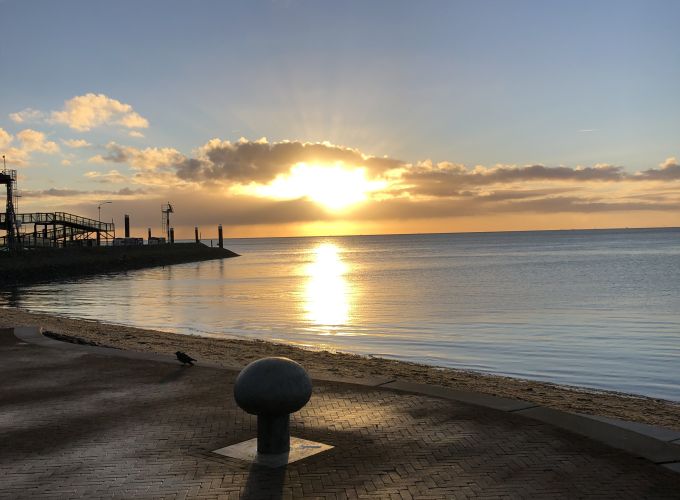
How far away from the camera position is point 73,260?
218 ft

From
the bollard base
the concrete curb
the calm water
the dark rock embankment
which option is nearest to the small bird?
the concrete curb

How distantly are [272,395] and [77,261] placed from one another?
220 ft

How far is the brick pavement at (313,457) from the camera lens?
5.45 metres

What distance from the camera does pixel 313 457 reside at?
6.27 meters

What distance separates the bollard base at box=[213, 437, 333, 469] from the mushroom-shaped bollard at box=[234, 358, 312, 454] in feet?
0.29

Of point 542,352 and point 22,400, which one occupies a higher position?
point 22,400

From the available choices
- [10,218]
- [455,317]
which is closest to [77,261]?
→ [10,218]

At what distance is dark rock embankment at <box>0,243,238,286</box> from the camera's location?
185 feet

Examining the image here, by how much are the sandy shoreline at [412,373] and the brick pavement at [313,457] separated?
306cm

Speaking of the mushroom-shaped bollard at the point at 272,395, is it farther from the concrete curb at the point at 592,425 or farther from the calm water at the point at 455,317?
the calm water at the point at 455,317

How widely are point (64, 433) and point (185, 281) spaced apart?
49677 mm

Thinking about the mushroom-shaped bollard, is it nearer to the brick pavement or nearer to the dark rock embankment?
the brick pavement

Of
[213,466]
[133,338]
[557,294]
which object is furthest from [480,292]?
[213,466]

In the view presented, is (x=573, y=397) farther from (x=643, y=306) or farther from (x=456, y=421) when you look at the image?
(x=643, y=306)
